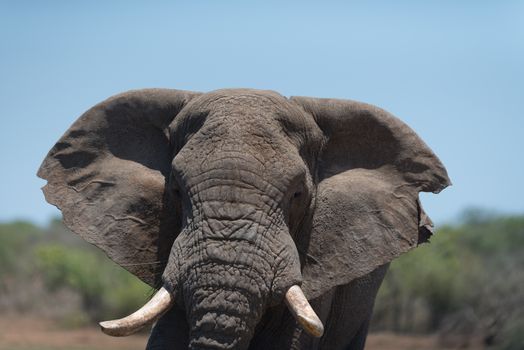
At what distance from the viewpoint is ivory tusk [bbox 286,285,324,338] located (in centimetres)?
603

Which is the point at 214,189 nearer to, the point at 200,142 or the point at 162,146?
the point at 200,142

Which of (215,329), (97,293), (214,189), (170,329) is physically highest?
(214,189)

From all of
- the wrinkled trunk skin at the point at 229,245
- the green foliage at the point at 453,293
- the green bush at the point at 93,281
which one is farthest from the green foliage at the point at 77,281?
the wrinkled trunk skin at the point at 229,245

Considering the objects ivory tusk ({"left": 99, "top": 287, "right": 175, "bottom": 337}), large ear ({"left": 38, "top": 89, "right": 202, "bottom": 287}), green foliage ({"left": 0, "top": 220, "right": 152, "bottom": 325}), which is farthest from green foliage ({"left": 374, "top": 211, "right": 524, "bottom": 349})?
→ ivory tusk ({"left": 99, "top": 287, "right": 175, "bottom": 337})

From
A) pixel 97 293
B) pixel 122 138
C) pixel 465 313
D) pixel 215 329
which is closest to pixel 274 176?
pixel 215 329

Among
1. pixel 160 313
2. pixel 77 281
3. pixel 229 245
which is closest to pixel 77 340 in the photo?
pixel 77 281

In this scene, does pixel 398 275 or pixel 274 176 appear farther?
pixel 398 275

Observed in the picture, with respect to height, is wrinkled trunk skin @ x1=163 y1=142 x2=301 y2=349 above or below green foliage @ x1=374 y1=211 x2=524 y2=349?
above

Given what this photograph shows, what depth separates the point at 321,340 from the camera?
27.6ft

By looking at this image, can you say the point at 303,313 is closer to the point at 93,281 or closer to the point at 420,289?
the point at 420,289

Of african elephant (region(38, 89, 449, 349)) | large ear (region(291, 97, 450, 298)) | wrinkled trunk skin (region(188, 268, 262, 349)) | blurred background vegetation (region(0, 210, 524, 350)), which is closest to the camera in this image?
wrinkled trunk skin (region(188, 268, 262, 349))

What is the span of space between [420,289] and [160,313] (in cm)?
2259

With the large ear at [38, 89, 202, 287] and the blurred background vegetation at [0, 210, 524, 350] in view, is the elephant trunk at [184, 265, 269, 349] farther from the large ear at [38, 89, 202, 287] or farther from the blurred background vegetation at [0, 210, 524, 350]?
the blurred background vegetation at [0, 210, 524, 350]

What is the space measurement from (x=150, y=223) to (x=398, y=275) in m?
22.0
